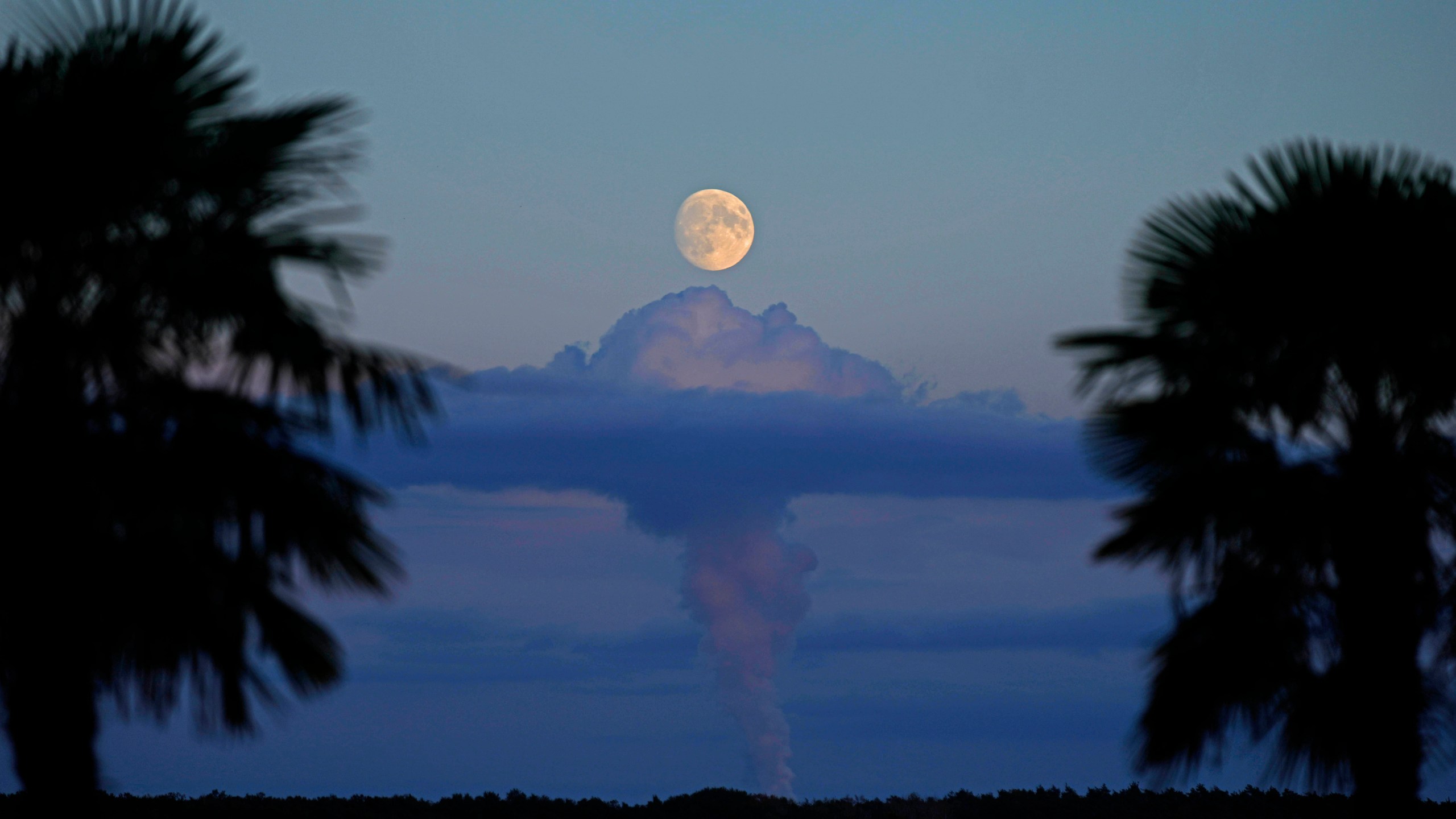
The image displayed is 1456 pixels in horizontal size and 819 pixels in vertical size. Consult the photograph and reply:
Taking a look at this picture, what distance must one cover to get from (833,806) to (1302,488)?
1352 centimetres

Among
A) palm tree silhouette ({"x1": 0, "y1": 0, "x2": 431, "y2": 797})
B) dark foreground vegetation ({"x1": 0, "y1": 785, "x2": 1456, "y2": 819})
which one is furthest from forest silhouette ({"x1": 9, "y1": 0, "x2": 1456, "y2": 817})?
dark foreground vegetation ({"x1": 0, "y1": 785, "x2": 1456, "y2": 819})

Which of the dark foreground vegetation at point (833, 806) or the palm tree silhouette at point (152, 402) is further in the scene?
the dark foreground vegetation at point (833, 806)

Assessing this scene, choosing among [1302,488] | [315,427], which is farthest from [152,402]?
[1302,488]

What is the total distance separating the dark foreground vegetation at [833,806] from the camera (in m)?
20.4

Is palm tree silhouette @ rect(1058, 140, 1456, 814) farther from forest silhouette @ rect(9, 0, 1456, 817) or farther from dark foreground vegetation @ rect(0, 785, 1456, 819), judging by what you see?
dark foreground vegetation @ rect(0, 785, 1456, 819)

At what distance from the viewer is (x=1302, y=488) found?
11.6m

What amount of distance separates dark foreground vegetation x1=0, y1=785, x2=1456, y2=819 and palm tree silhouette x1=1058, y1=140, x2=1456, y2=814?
32.8ft

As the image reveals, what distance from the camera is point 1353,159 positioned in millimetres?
12844

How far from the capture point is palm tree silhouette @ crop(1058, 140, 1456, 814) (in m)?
11.6

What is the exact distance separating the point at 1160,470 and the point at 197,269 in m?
8.05

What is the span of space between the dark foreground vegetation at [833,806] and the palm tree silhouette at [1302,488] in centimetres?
999

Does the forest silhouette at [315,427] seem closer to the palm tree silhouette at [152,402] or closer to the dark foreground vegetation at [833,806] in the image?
the palm tree silhouette at [152,402]

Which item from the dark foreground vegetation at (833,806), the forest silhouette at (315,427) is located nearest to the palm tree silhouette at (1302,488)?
the forest silhouette at (315,427)

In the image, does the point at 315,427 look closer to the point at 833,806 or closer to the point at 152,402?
the point at 152,402
